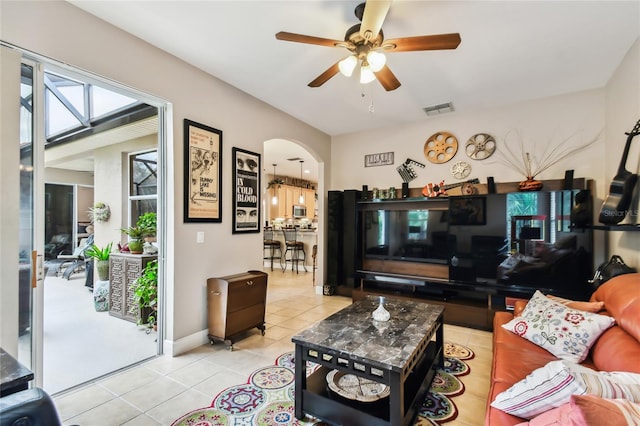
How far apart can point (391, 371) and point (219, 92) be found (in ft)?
10.5

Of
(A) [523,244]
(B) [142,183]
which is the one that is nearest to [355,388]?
(A) [523,244]

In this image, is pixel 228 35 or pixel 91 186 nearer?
pixel 228 35

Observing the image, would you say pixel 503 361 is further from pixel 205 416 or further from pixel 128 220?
pixel 128 220

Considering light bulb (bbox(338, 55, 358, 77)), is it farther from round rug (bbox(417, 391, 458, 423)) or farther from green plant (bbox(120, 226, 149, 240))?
green plant (bbox(120, 226, 149, 240))

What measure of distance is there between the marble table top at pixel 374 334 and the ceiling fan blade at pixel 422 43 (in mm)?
1976

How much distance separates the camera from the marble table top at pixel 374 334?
1.68m

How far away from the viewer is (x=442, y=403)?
6.76ft

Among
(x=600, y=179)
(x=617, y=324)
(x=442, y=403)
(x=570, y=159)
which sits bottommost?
(x=442, y=403)

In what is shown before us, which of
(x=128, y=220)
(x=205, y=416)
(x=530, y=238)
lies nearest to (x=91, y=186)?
(x=128, y=220)

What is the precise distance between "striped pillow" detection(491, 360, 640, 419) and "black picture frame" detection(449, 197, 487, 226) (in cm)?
272

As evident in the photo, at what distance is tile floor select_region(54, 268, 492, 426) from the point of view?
1938mm

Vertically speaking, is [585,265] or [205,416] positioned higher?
[585,265]

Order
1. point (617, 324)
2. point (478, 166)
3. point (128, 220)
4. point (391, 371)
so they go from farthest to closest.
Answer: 1. point (128, 220)
2. point (478, 166)
3. point (617, 324)
4. point (391, 371)

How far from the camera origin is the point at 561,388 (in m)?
1.11
